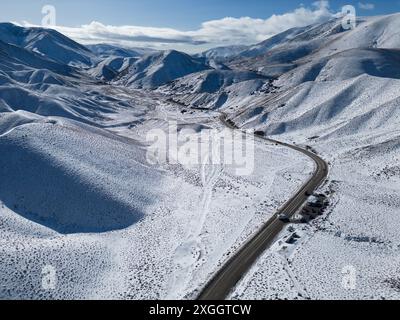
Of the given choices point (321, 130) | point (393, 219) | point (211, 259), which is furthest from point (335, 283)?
point (321, 130)

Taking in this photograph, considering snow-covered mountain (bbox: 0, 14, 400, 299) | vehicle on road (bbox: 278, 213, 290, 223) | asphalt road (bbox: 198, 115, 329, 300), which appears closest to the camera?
asphalt road (bbox: 198, 115, 329, 300)

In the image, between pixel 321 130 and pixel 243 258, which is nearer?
pixel 243 258

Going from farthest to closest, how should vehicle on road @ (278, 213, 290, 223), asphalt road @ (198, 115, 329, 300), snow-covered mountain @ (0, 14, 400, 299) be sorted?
vehicle on road @ (278, 213, 290, 223)
snow-covered mountain @ (0, 14, 400, 299)
asphalt road @ (198, 115, 329, 300)

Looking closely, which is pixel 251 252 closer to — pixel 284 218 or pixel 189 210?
pixel 284 218

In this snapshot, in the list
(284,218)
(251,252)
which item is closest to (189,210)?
(284,218)

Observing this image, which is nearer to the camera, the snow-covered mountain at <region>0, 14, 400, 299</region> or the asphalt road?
the asphalt road

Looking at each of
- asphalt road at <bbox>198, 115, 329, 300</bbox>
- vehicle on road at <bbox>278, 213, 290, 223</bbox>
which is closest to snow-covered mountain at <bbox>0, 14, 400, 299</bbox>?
asphalt road at <bbox>198, 115, 329, 300</bbox>

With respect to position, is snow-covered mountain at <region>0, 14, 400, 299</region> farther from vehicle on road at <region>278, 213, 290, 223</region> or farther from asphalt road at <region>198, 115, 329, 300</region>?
vehicle on road at <region>278, 213, 290, 223</region>
